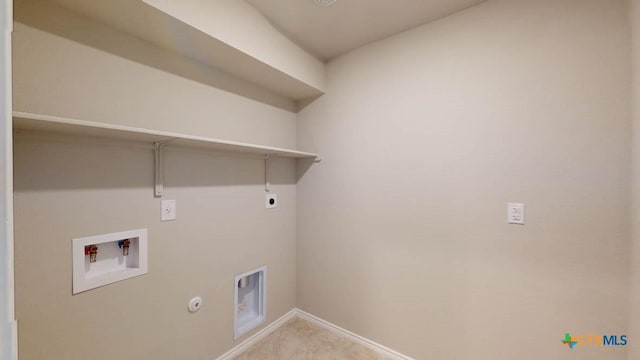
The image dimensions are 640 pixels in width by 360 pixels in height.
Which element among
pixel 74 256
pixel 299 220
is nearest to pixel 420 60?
pixel 299 220

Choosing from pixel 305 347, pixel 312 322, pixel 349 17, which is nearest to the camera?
pixel 349 17

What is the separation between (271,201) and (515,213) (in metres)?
1.72

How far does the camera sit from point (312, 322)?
224 cm

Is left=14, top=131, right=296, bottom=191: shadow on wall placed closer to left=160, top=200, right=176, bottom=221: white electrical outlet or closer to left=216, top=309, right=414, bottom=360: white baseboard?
left=160, top=200, right=176, bottom=221: white electrical outlet

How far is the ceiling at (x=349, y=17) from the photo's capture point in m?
1.52

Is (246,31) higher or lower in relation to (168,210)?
higher

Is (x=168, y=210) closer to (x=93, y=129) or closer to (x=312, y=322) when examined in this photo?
(x=93, y=129)

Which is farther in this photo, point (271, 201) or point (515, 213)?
point (271, 201)

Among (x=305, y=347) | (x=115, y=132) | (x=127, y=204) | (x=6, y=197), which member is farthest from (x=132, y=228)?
(x=305, y=347)

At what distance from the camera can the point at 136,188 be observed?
1353mm

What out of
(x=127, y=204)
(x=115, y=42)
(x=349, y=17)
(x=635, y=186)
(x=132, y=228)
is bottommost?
(x=132, y=228)

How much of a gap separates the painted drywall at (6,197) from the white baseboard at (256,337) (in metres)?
1.86

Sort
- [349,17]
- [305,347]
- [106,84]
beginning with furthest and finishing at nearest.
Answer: [305,347]
[349,17]
[106,84]

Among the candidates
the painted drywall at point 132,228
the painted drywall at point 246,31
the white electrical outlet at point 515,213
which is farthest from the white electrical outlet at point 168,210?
the white electrical outlet at point 515,213
